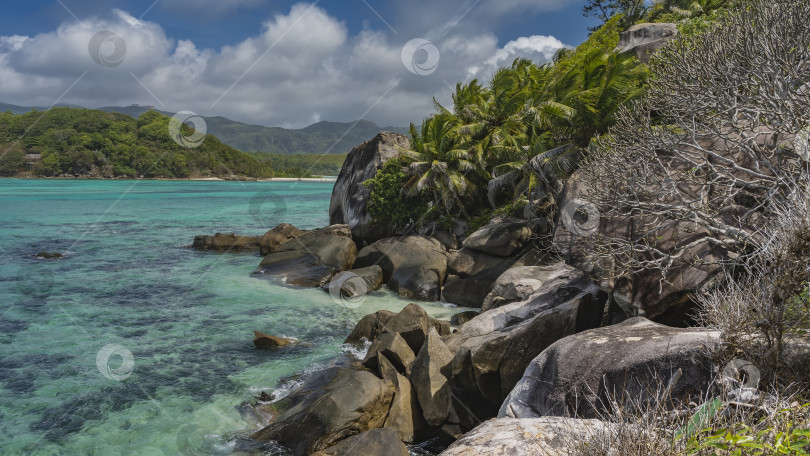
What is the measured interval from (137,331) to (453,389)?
10.5 metres

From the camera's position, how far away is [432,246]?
2134 cm

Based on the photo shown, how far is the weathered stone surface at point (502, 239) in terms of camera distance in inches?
714

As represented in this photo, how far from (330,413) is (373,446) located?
1.35 metres

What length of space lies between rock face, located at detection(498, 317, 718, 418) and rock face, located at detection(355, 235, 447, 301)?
1153 centimetres

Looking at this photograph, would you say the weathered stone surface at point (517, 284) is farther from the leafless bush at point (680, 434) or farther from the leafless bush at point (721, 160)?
the leafless bush at point (680, 434)

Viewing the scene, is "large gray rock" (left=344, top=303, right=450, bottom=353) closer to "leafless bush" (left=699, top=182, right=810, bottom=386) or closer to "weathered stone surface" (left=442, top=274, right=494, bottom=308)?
"weathered stone surface" (left=442, top=274, right=494, bottom=308)
